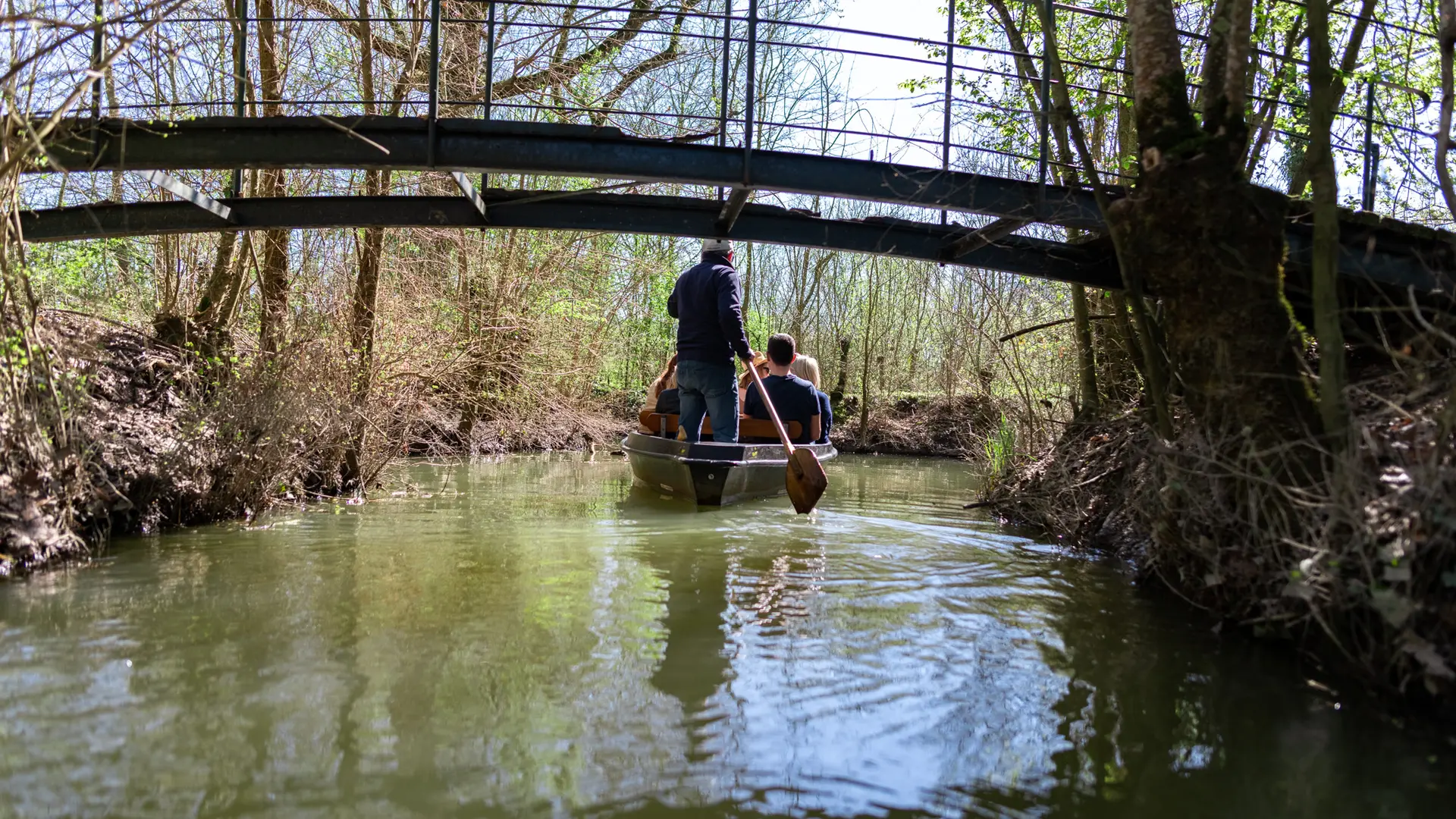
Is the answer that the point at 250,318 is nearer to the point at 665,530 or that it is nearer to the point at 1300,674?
the point at 665,530

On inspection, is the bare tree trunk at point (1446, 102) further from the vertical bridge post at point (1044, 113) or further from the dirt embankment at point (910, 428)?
the dirt embankment at point (910, 428)

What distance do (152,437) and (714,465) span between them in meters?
4.66

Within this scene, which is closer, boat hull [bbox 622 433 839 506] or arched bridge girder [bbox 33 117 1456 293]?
arched bridge girder [bbox 33 117 1456 293]

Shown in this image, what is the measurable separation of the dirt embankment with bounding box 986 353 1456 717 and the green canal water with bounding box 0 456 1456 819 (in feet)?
0.78

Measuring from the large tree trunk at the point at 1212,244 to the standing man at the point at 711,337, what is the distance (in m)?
3.47

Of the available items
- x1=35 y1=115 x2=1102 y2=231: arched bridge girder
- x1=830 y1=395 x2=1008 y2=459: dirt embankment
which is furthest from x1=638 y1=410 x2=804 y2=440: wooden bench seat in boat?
x1=830 y1=395 x2=1008 y2=459: dirt embankment

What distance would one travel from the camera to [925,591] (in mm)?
6102

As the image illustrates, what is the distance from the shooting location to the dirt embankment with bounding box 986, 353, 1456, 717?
3.79 metres

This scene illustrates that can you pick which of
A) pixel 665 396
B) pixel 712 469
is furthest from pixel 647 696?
pixel 665 396

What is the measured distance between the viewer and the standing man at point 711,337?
344 inches

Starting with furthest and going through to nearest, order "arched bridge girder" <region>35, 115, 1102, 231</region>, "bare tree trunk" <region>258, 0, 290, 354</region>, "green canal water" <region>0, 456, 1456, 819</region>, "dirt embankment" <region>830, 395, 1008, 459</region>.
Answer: "dirt embankment" <region>830, 395, 1008, 459</region> < "bare tree trunk" <region>258, 0, 290, 354</region> < "arched bridge girder" <region>35, 115, 1102, 231</region> < "green canal water" <region>0, 456, 1456, 819</region>

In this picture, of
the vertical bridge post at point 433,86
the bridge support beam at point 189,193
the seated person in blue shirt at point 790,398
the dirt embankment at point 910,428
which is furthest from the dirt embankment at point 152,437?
the dirt embankment at point 910,428

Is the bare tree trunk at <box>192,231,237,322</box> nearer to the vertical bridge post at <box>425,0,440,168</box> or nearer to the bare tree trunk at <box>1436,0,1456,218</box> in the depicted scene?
the vertical bridge post at <box>425,0,440,168</box>

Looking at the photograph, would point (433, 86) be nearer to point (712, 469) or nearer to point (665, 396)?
point (712, 469)
